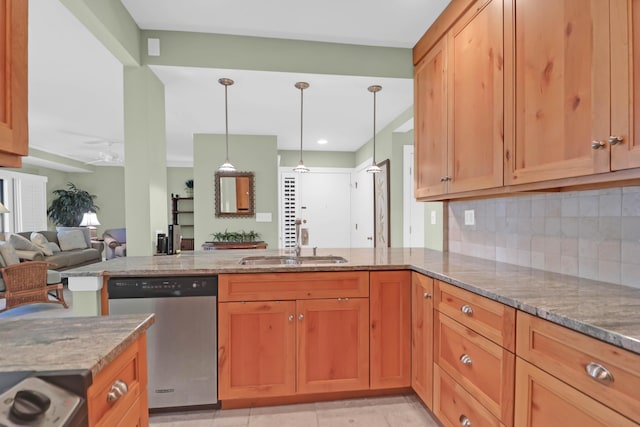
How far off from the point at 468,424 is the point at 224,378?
132 centimetres

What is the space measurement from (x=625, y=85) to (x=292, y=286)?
1.68m

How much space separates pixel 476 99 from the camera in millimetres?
1763

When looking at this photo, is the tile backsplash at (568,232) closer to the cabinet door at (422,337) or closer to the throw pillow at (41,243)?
the cabinet door at (422,337)

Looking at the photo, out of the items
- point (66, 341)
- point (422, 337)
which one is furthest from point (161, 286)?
point (422, 337)

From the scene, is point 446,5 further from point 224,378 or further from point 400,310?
point 224,378

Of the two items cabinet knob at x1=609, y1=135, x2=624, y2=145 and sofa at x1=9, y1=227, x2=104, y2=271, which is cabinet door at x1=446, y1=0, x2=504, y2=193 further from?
sofa at x1=9, y1=227, x2=104, y2=271

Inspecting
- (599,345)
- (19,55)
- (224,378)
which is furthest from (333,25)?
(224,378)

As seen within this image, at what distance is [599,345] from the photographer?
87 cm

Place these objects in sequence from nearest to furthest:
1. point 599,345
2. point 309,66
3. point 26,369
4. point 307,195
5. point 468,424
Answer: point 26,369 → point 599,345 → point 468,424 → point 309,66 → point 307,195

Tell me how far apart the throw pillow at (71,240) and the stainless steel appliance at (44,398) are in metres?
6.47

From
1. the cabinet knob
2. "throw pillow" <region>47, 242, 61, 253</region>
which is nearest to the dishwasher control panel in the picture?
the cabinet knob

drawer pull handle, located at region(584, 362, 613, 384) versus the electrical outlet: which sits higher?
the electrical outlet

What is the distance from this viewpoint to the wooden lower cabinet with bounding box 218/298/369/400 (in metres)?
1.91

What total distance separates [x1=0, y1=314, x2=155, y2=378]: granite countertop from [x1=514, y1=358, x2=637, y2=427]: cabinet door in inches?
50.5
